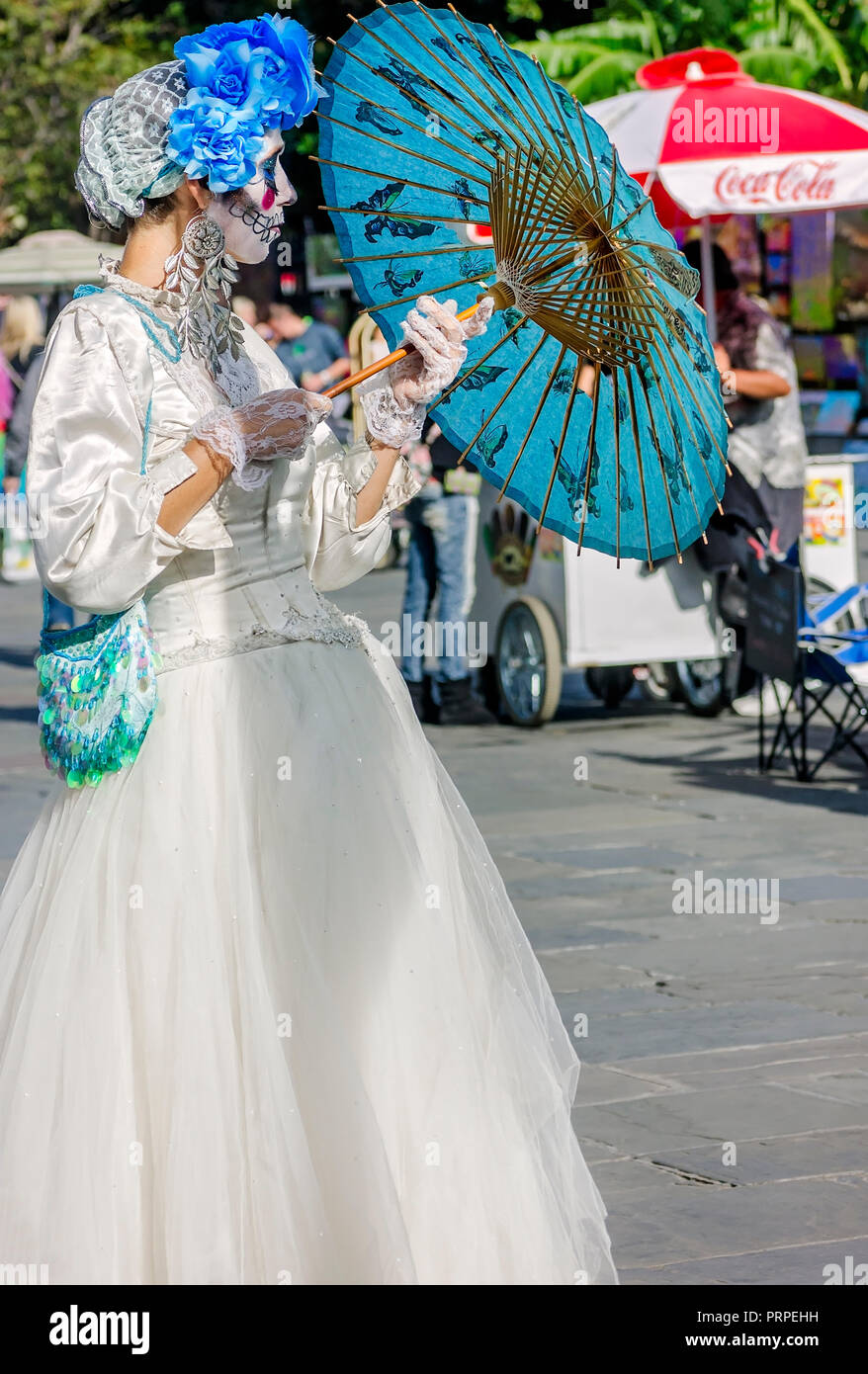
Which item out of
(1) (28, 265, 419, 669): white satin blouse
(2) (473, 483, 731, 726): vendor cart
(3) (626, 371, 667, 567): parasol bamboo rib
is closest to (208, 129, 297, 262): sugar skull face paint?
(1) (28, 265, 419, 669): white satin blouse

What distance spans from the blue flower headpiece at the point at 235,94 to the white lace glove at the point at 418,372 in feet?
1.10

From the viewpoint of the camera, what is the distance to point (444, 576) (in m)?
10.0

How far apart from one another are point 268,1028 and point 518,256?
4.33 feet

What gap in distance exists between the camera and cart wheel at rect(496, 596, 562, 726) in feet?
31.8

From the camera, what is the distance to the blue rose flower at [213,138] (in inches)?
118

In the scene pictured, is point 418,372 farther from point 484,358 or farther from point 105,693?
point 105,693

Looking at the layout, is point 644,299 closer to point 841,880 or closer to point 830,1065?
point 830,1065

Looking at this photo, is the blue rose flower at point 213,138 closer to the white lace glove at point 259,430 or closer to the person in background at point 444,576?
the white lace glove at point 259,430

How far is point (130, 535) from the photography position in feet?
9.53

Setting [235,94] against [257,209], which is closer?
[235,94]

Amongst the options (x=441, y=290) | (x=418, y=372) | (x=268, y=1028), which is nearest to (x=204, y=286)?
(x=418, y=372)

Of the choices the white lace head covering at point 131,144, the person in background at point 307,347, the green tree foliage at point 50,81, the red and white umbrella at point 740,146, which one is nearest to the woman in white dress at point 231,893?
the white lace head covering at point 131,144

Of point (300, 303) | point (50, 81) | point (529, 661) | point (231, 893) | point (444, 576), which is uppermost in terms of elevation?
point (50, 81)
